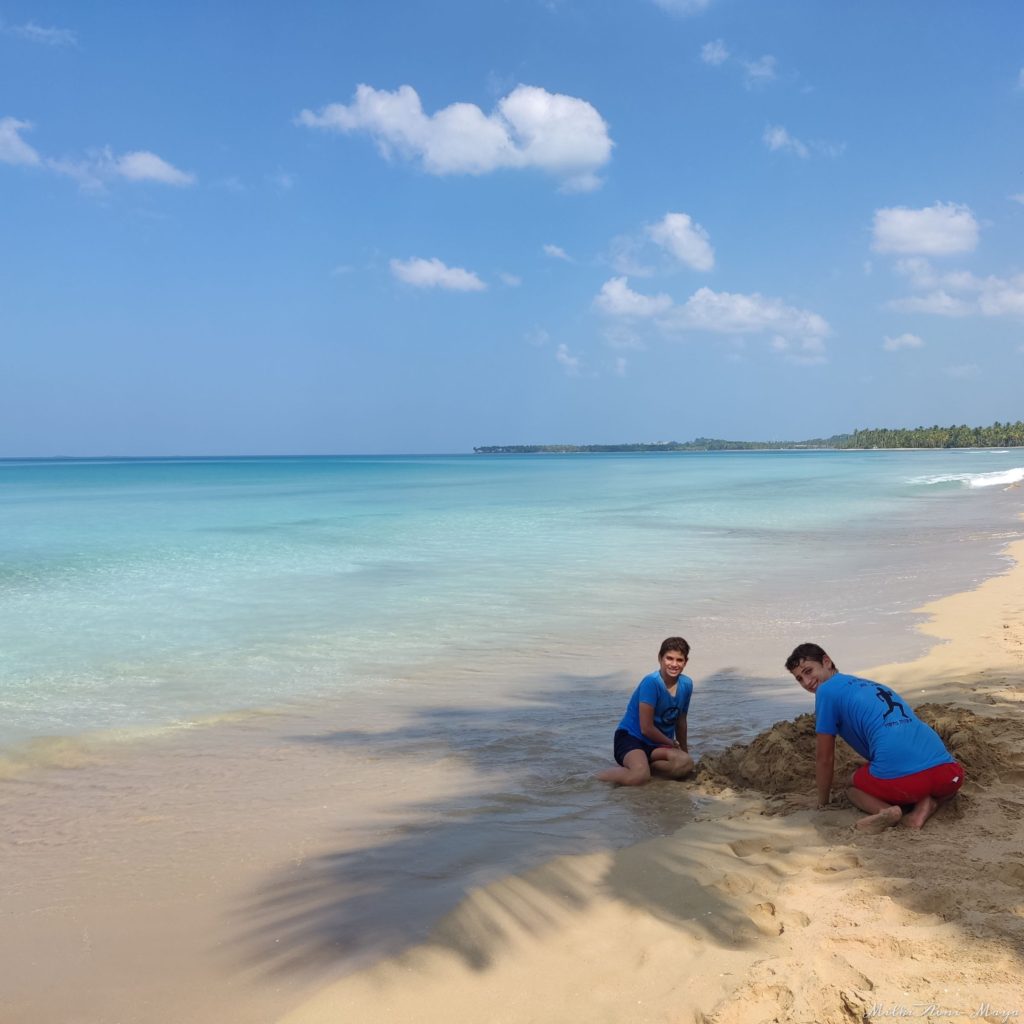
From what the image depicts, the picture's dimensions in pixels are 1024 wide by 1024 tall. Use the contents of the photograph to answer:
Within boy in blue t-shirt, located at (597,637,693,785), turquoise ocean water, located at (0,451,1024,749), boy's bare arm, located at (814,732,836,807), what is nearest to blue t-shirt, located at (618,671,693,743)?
boy in blue t-shirt, located at (597,637,693,785)

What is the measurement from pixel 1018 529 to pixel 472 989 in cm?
2317

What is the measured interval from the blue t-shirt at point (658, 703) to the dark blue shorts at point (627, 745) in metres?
0.03

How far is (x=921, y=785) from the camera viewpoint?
471 centimetres

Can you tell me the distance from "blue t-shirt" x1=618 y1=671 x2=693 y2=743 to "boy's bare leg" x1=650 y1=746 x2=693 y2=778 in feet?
0.49

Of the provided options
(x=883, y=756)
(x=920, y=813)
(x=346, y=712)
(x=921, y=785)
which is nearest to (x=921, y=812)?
(x=920, y=813)

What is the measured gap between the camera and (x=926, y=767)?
4.75 meters

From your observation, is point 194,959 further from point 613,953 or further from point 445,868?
point 613,953

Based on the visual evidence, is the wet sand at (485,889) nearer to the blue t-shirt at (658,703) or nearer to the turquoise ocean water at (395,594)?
the blue t-shirt at (658,703)

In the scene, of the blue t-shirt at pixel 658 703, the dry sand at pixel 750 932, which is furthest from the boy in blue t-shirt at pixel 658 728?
the dry sand at pixel 750 932

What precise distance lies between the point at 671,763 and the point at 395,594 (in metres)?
9.23

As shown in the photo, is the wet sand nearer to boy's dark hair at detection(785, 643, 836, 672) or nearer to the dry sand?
the dry sand

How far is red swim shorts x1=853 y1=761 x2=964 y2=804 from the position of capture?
4.72m

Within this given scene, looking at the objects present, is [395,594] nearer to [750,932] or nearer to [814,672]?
[814,672]

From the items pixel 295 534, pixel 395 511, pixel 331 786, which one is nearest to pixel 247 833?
pixel 331 786
